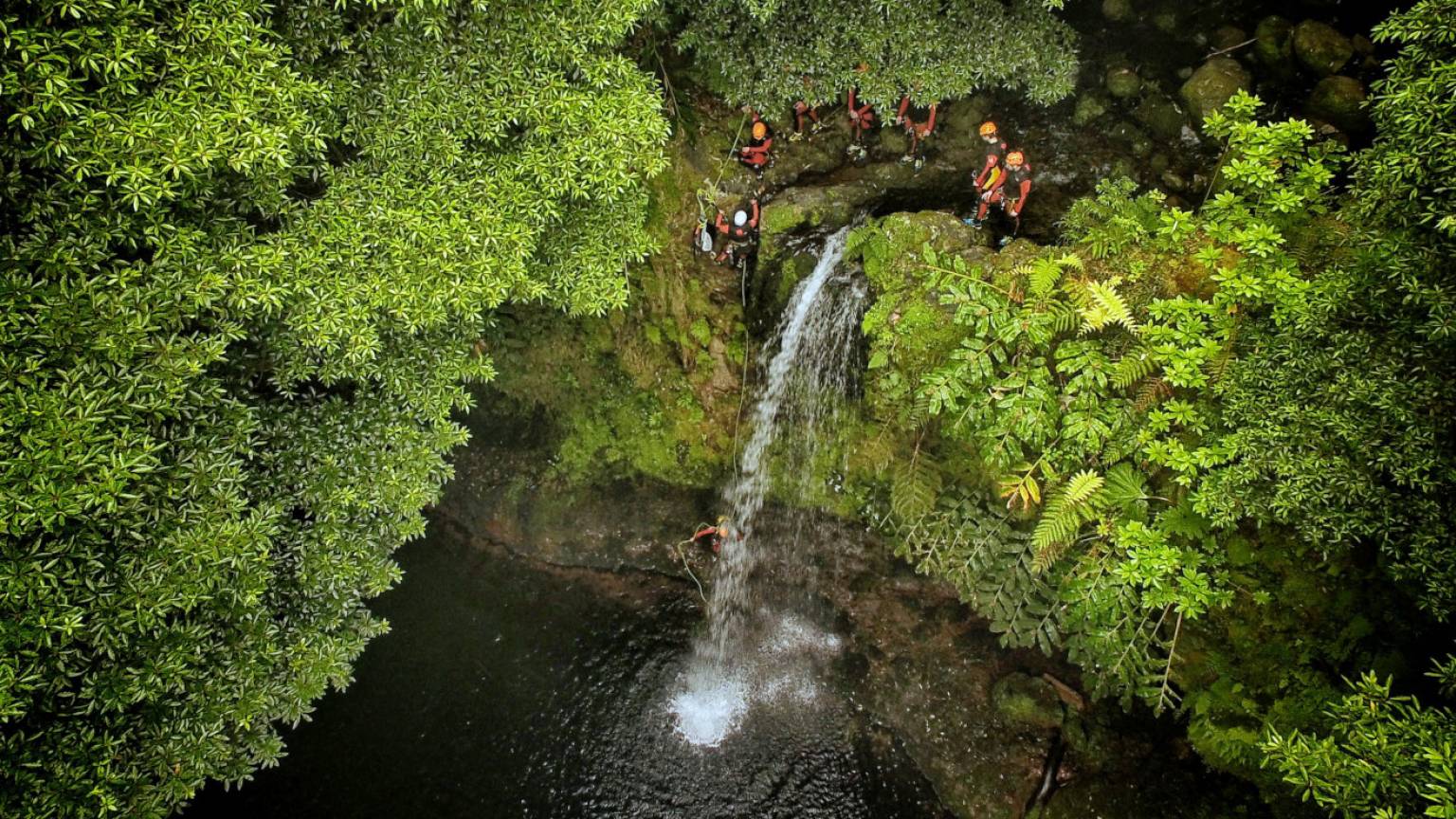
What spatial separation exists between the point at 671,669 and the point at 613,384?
5.32 metres

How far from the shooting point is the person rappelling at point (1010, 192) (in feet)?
30.2

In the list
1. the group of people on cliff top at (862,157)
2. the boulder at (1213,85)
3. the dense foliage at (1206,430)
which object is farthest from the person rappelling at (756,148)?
the boulder at (1213,85)

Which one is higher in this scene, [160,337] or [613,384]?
[160,337]

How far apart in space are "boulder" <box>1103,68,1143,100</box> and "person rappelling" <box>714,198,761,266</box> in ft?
20.6

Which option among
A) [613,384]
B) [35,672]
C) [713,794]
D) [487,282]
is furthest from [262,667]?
[613,384]

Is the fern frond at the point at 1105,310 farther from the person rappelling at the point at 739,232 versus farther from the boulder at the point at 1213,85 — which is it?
the boulder at the point at 1213,85

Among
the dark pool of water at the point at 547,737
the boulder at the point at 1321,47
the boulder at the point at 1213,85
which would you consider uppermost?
the boulder at the point at 1321,47

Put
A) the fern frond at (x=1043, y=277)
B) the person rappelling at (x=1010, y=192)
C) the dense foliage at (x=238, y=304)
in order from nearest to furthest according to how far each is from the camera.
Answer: the dense foliage at (x=238, y=304) < the fern frond at (x=1043, y=277) < the person rappelling at (x=1010, y=192)

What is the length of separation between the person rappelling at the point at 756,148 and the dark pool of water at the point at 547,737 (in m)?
7.95

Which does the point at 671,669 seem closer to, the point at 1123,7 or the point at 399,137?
the point at 399,137

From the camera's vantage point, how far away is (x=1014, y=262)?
7383 millimetres

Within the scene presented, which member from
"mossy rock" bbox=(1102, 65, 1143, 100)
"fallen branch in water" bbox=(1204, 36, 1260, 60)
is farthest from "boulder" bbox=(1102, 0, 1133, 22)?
"fallen branch in water" bbox=(1204, 36, 1260, 60)

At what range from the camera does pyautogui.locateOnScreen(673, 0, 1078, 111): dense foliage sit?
8.63 meters

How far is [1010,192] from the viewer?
32.2 ft
